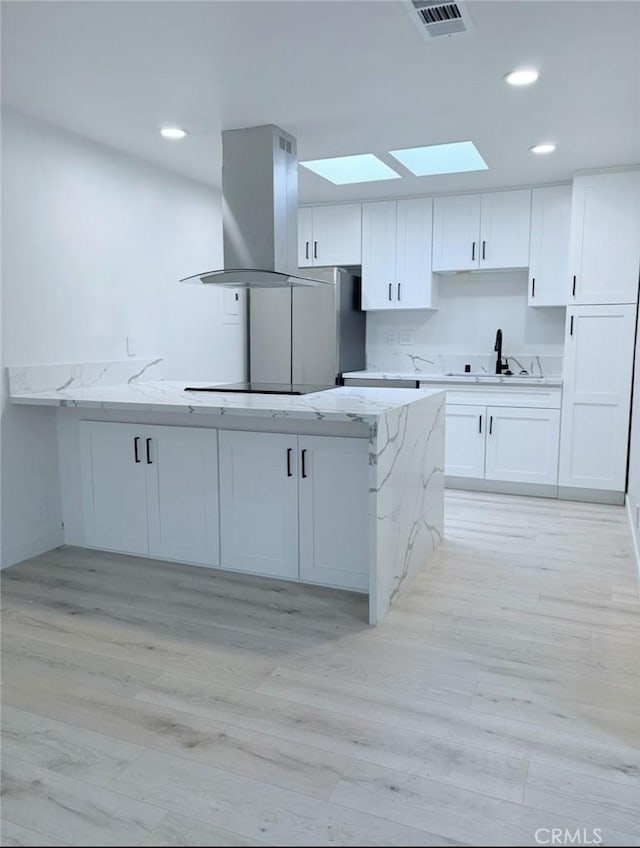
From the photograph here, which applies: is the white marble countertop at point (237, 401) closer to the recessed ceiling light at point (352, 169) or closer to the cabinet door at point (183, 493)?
the cabinet door at point (183, 493)

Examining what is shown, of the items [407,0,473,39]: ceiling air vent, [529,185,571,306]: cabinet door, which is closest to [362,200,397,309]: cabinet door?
[529,185,571,306]: cabinet door

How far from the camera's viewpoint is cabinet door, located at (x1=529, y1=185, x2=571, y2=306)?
454 centimetres

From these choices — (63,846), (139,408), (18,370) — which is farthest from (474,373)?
(63,846)

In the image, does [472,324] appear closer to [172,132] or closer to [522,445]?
[522,445]

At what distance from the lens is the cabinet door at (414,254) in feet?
16.3

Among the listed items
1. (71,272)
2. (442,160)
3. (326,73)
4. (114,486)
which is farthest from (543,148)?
(114,486)

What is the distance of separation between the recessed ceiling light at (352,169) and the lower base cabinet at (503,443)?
1.80m

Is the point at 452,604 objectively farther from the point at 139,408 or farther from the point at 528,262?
the point at 528,262

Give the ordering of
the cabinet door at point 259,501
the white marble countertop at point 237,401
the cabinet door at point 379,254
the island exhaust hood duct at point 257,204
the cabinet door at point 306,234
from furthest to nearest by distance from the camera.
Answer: the cabinet door at point 306,234 < the cabinet door at point 379,254 < the island exhaust hood duct at point 257,204 < the cabinet door at point 259,501 < the white marble countertop at point 237,401

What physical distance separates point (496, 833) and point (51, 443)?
2.92m

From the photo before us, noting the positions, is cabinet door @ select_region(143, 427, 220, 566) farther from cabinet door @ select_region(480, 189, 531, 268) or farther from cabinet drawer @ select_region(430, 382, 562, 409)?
cabinet door @ select_region(480, 189, 531, 268)

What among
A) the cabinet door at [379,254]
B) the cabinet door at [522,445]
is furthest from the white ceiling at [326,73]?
the cabinet door at [522,445]

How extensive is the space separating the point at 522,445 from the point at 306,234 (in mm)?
2558

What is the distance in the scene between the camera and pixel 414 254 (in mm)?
5023
